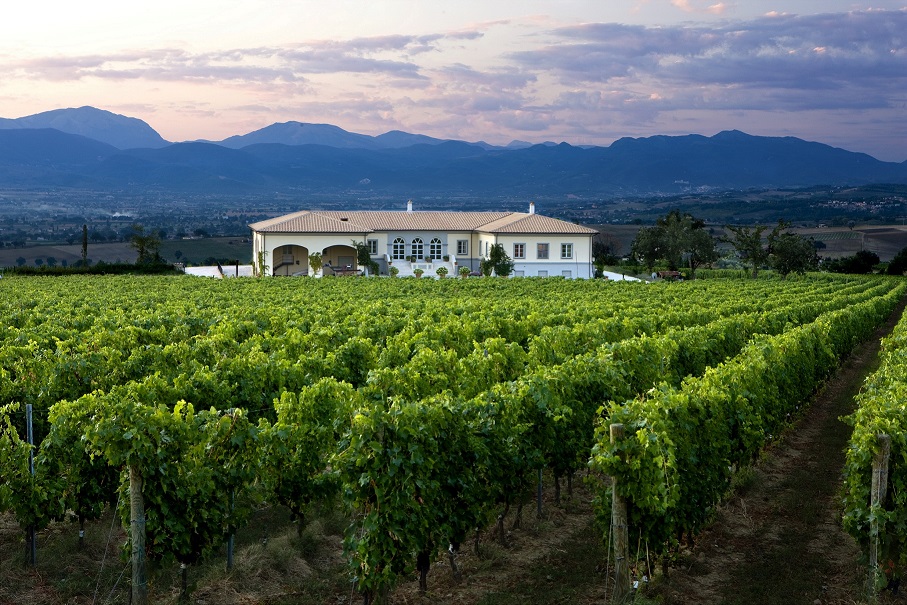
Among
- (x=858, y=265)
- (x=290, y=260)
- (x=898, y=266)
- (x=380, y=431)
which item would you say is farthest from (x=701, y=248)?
(x=380, y=431)

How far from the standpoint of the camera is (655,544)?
365 inches

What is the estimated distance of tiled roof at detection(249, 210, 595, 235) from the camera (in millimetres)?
61969

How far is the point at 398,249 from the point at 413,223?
2.43 meters

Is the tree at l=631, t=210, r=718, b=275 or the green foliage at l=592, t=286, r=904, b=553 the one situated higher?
the tree at l=631, t=210, r=718, b=275

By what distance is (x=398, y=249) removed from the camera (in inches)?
2598

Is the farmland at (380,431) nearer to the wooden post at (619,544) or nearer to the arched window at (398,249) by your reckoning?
the wooden post at (619,544)

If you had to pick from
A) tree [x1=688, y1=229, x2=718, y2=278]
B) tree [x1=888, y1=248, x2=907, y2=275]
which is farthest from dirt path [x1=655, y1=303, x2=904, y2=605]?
tree [x1=888, y1=248, x2=907, y2=275]

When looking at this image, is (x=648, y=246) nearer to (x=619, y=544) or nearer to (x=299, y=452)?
(x=299, y=452)

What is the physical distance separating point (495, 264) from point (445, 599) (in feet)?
169

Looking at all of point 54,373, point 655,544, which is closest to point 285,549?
point 655,544

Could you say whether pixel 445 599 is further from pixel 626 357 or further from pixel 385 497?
pixel 626 357

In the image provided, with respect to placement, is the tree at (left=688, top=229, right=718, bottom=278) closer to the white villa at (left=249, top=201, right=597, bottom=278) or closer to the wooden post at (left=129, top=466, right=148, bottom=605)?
the white villa at (left=249, top=201, right=597, bottom=278)

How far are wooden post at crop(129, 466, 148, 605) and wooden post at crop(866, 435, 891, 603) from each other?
722cm

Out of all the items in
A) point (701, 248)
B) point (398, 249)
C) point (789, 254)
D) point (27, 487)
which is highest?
point (398, 249)
